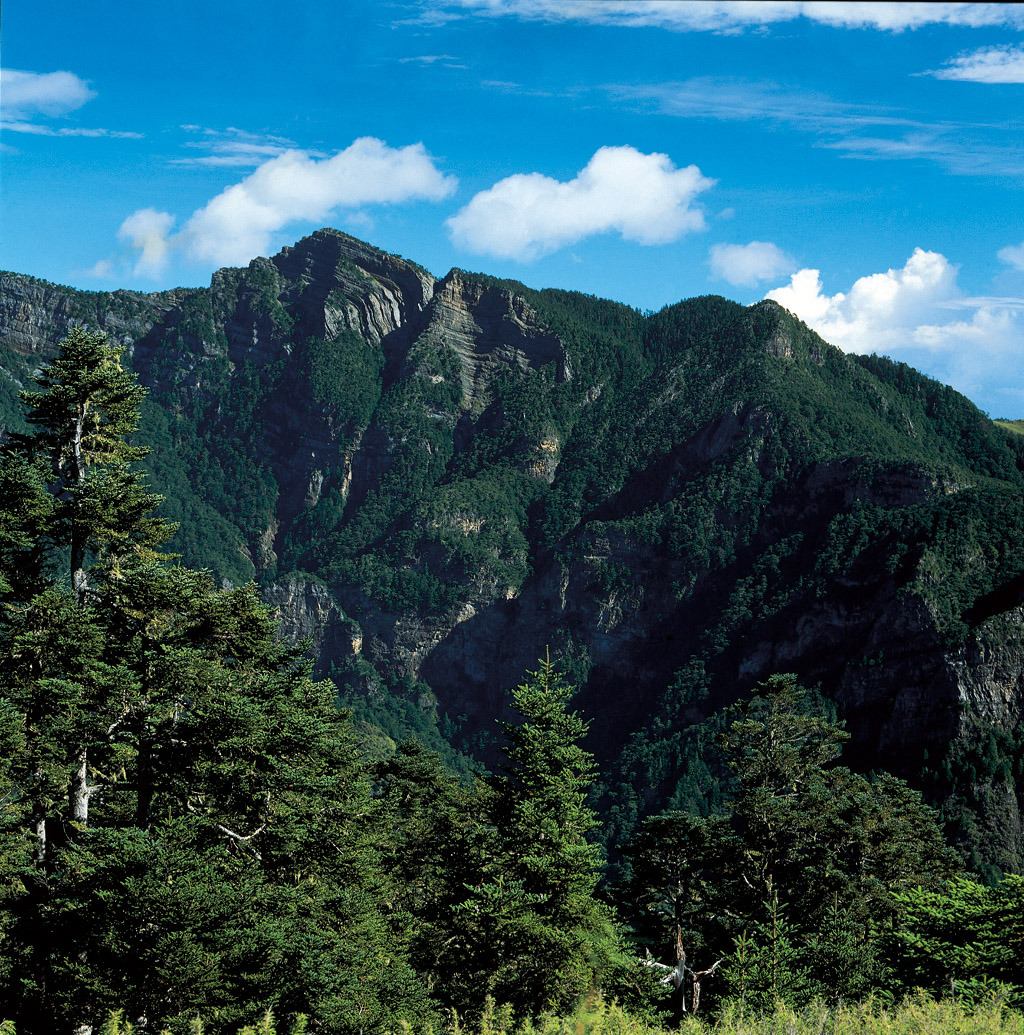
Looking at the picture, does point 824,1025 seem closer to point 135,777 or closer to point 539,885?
point 539,885

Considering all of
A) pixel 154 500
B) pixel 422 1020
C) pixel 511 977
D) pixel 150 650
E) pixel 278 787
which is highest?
pixel 154 500

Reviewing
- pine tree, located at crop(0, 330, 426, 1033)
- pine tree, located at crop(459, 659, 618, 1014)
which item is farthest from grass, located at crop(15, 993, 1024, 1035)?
pine tree, located at crop(459, 659, 618, 1014)

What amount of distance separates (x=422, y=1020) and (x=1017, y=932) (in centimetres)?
2161

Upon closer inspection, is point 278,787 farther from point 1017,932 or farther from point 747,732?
point 747,732

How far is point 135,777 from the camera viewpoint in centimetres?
3541

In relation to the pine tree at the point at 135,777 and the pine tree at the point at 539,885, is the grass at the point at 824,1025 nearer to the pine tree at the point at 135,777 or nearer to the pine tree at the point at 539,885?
the pine tree at the point at 135,777

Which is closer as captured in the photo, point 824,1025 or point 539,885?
point 824,1025

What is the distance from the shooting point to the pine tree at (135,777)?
29.8 meters

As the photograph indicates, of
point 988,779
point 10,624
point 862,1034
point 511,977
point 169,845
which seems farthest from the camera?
point 988,779

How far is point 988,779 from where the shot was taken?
170 meters

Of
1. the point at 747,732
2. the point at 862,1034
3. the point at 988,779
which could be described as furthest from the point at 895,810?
the point at 988,779

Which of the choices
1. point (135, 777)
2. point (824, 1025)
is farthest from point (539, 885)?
point (824, 1025)

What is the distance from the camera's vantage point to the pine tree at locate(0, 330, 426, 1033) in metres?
29.8

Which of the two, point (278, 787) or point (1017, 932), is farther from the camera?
point (278, 787)
